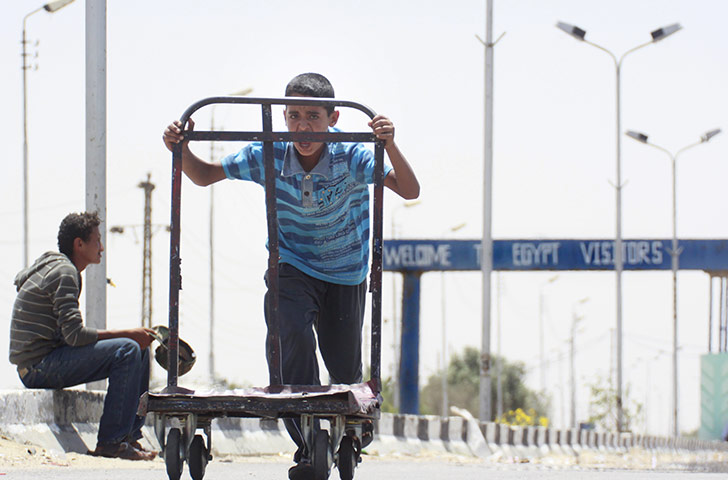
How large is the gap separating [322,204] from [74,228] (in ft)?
8.71

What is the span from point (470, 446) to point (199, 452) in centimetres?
945

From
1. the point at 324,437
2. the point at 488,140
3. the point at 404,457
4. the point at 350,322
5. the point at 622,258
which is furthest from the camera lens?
the point at 622,258

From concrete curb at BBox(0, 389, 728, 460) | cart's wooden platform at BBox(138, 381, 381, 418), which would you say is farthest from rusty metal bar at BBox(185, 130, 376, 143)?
concrete curb at BBox(0, 389, 728, 460)

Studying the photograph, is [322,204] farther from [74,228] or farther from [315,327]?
[74,228]

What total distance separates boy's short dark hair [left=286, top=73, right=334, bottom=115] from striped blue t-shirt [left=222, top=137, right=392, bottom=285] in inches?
8.5

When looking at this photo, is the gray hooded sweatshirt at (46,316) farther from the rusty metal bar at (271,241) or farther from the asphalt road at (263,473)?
the rusty metal bar at (271,241)

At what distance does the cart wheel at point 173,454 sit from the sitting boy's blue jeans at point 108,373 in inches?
102

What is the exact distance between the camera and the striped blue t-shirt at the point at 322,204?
542cm

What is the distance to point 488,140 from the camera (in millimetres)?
24547

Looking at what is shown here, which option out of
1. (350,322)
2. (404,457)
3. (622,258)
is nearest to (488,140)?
(622,258)

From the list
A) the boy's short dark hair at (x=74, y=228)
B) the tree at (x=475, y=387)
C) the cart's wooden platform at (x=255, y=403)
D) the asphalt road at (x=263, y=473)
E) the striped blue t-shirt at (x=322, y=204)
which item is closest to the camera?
the cart's wooden platform at (x=255, y=403)

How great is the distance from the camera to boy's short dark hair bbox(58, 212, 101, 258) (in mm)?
7594

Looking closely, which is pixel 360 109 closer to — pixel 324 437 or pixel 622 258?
pixel 324 437

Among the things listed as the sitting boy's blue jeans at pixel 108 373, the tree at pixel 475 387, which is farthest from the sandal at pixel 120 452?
the tree at pixel 475 387
